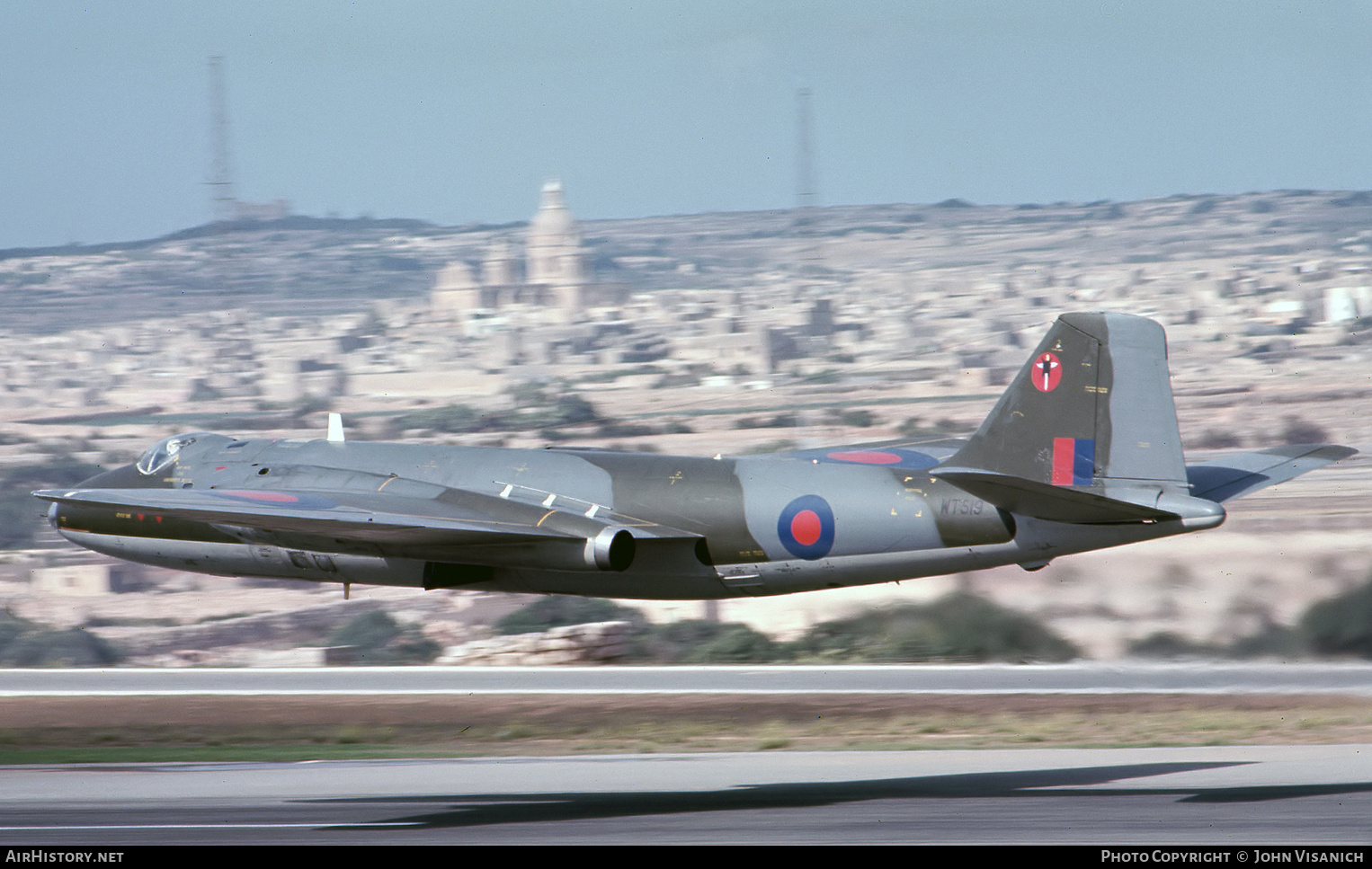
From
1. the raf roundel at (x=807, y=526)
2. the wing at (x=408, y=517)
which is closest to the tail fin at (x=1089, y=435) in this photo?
the raf roundel at (x=807, y=526)

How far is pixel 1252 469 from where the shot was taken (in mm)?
22000

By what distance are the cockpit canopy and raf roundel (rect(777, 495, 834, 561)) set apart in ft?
34.9

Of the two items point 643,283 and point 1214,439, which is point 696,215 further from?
point 1214,439

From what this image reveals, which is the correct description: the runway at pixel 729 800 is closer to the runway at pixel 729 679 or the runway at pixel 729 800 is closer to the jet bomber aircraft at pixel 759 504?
the jet bomber aircraft at pixel 759 504

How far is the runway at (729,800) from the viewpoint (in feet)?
57.4

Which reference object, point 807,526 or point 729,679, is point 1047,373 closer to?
point 807,526

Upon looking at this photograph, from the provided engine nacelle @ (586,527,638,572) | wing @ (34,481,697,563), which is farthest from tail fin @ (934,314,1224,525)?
wing @ (34,481,697,563)

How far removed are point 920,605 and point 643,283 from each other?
94378 millimetres

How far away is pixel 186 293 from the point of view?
120 metres

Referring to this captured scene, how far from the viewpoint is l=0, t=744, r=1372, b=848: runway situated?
688 inches

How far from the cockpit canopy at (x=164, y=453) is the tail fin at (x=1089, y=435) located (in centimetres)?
1337

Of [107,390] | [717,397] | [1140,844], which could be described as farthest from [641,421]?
[1140,844]

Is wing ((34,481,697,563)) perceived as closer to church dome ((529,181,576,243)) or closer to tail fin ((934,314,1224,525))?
tail fin ((934,314,1224,525))

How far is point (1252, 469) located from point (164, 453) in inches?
725
